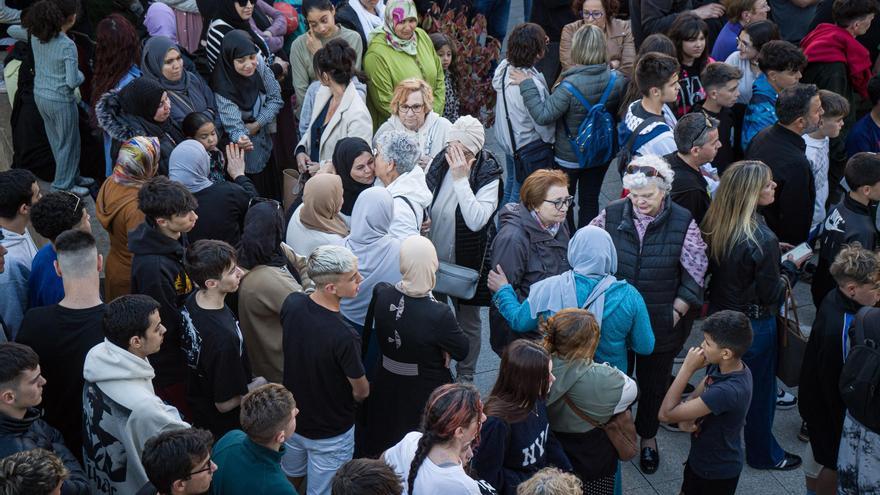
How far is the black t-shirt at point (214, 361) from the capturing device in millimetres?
4496

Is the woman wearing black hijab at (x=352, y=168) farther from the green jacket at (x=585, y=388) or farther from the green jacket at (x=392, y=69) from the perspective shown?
the green jacket at (x=585, y=388)

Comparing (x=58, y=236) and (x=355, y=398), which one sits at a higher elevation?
(x=58, y=236)

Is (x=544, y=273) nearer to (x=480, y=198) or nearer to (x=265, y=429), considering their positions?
(x=480, y=198)

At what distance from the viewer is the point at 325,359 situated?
4512 millimetres

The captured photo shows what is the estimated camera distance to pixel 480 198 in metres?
5.86

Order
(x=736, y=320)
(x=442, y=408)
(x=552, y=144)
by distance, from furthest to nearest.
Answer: (x=552, y=144) → (x=736, y=320) → (x=442, y=408)

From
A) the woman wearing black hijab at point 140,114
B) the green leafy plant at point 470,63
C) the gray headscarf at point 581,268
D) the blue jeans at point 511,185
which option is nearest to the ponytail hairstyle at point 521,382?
the gray headscarf at point 581,268

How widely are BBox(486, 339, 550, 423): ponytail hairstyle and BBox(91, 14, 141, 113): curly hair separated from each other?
4.10 metres

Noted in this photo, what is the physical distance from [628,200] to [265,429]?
8.95 ft

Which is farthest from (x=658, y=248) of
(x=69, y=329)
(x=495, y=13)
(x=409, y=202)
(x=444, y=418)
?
(x=495, y=13)

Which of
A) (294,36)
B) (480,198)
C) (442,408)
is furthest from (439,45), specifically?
(442,408)

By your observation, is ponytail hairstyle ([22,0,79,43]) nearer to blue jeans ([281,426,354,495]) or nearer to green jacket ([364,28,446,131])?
green jacket ([364,28,446,131])

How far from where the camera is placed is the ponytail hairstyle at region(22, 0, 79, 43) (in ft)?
22.5

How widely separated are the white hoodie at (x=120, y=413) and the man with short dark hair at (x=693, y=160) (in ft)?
11.2
